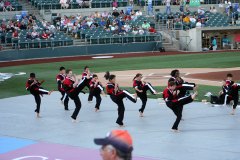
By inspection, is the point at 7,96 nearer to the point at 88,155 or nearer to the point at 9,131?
the point at 9,131

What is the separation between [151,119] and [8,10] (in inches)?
1277

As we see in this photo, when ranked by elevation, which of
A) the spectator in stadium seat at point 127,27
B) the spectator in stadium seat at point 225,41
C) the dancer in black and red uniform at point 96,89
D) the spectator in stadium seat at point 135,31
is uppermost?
the spectator in stadium seat at point 127,27

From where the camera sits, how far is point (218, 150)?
11.9 meters

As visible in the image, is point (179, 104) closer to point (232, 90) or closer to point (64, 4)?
point (232, 90)

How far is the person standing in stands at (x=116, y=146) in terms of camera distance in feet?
13.7

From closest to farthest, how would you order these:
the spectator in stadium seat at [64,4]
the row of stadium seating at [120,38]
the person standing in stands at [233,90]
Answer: the person standing in stands at [233,90], the row of stadium seating at [120,38], the spectator in stadium seat at [64,4]

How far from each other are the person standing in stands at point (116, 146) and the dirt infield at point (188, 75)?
20.2m

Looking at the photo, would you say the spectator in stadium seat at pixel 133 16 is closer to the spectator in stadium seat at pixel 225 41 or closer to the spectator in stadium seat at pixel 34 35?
the spectator in stadium seat at pixel 225 41

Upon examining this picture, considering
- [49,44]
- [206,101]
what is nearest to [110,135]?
[206,101]

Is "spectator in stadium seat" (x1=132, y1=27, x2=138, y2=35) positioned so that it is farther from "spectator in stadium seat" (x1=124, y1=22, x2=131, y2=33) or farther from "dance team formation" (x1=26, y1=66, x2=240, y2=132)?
"dance team formation" (x1=26, y1=66, x2=240, y2=132)

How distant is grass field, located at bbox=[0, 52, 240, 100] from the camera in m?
29.2

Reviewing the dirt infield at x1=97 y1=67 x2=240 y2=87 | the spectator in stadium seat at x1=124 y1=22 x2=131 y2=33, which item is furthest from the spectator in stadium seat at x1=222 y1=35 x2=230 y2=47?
the dirt infield at x1=97 y1=67 x2=240 y2=87

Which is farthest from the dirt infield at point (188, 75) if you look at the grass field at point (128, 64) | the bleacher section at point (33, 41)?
the bleacher section at point (33, 41)

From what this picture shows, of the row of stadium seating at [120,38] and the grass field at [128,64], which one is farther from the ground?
the row of stadium seating at [120,38]
